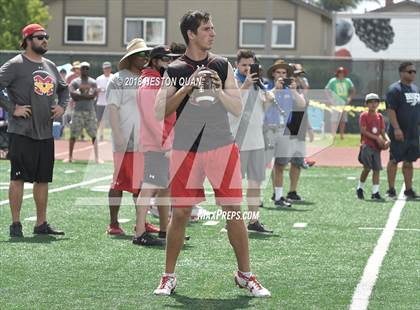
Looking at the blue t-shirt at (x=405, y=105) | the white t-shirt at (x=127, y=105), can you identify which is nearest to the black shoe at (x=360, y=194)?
the blue t-shirt at (x=405, y=105)

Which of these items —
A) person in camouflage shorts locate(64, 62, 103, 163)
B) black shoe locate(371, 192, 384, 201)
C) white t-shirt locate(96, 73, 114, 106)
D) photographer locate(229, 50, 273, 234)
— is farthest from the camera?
white t-shirt locate(96, 73, 114, 106)

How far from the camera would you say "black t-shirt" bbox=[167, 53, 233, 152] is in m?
8.06

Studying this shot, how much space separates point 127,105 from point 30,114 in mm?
987

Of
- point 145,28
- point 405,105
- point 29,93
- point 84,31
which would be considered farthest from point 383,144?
point 84,31

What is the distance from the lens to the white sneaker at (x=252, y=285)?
8109 mm

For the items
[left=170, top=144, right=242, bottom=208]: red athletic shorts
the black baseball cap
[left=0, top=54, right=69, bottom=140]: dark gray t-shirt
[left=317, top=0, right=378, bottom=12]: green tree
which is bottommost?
[left=170, top=144, right=242, bottom=208]: red athletic shorts

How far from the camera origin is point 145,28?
2175 inches

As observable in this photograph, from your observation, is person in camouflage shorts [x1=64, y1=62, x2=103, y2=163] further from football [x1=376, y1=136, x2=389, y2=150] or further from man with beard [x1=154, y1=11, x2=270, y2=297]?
man with beard [x1=154, y1=11, x2=270, y2=297]

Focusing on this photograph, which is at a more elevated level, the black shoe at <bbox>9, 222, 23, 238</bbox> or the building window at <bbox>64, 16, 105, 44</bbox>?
the building window at <bbox>64, 16, 105, 44</bbox>

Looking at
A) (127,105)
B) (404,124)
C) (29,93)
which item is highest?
(29,93)

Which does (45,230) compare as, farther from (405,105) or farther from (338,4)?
(338,4)

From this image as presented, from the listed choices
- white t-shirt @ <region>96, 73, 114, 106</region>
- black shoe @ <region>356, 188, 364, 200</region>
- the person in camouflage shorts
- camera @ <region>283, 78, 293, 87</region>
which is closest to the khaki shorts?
the person in camouflage shorts

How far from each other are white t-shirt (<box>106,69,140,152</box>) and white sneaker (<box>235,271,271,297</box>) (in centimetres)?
331

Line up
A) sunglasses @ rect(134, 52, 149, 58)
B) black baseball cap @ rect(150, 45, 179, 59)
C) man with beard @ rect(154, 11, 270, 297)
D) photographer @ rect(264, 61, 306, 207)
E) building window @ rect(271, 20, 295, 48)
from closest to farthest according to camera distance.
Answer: man with beard @ rect(154, 11, 270, 297) → black baseball cap @ rect(150, 45, 179, 59) → sunglasses @ rect(134, 52, 149, 58) → photographer @ rect(264, 61, 306, 207) → building window @ rect(271, 20, 295, 48)
